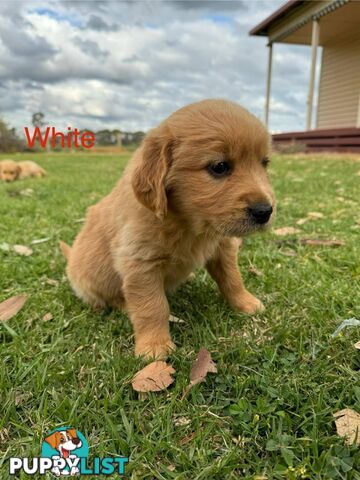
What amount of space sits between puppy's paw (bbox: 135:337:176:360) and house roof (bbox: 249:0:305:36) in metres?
14.5

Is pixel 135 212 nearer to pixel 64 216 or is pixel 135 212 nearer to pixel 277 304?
pixel 277 304

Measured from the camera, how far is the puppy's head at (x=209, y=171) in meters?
1.72

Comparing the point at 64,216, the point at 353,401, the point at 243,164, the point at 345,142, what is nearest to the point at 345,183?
the point at 64,216

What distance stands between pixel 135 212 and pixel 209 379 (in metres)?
0.86

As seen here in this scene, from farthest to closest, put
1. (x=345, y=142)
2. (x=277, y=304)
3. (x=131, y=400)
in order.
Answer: (x=345, y=142) → (x=277, y=304) → (x=131, y=400)

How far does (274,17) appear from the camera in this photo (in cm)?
1449

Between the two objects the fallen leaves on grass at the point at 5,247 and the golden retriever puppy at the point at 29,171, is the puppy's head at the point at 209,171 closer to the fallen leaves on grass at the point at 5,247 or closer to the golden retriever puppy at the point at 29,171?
the fallen leaves on grass at the point at 5,247

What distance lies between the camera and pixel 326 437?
1218 millimetres

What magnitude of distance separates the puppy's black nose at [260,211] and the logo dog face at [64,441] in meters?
1.05

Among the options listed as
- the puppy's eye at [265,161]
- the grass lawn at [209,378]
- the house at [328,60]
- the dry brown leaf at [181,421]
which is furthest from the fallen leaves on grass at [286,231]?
the house at [328,60]

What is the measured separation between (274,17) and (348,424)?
16.0 meters

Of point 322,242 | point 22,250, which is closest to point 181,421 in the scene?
point 322,242

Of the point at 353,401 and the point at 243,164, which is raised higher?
the point at 243,164

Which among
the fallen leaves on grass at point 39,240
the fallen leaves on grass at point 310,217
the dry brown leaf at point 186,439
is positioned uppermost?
the fallen leaves on grass at point 310,217
